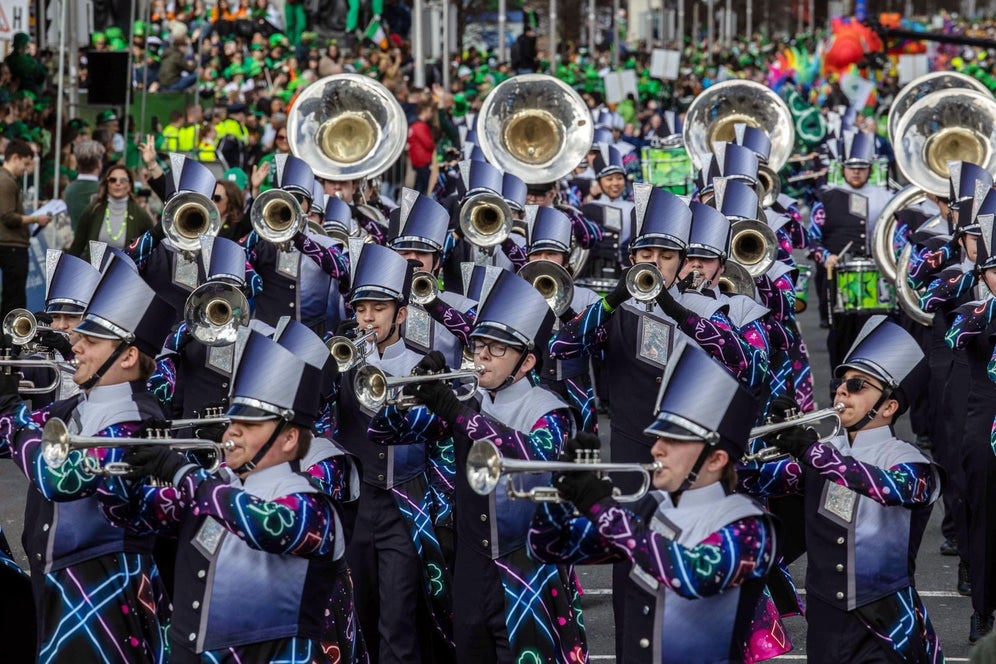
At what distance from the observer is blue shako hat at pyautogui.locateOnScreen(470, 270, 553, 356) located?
23.4ft

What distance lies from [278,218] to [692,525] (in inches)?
253

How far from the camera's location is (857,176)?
1639 centimetres

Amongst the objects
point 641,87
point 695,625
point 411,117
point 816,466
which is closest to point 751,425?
point 695,625

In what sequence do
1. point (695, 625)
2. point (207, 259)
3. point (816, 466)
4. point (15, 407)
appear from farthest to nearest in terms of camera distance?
point (207, 259) → point (15, 407) → point (816, 466) → point (695, 625)

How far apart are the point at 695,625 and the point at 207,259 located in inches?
194

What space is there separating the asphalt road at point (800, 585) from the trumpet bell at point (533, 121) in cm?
505

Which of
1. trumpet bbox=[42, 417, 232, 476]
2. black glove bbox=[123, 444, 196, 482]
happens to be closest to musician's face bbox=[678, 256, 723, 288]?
trumpet bbox=[42, 417, 232, 476]

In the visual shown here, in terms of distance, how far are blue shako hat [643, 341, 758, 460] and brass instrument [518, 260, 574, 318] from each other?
4.03m

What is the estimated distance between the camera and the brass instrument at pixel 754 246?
34.1 feet

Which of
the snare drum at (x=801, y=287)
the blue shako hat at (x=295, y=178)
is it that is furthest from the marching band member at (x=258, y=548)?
the snare drum at (x=801, y=287)

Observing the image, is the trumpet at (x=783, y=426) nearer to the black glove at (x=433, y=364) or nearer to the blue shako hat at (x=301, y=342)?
the black glove at (x=433, y=364)

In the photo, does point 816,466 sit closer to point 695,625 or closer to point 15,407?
point 695,625

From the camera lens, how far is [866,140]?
16516 mm

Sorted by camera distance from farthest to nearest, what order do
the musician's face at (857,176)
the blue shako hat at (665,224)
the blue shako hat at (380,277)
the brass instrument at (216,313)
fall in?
the musician's face at (857,176), the brass instrument at (216,313), the blue shako hat at (665,224), the blue shako hat at (380,277)
